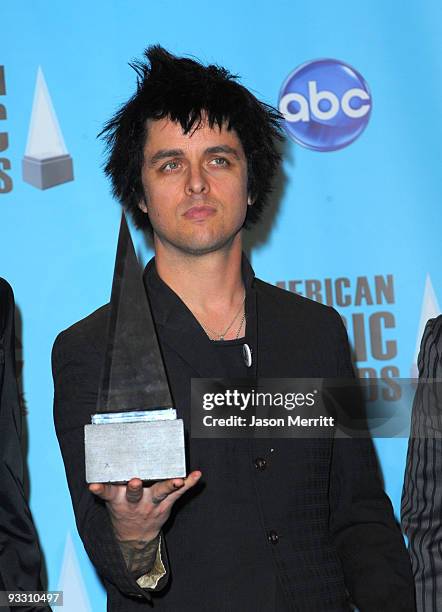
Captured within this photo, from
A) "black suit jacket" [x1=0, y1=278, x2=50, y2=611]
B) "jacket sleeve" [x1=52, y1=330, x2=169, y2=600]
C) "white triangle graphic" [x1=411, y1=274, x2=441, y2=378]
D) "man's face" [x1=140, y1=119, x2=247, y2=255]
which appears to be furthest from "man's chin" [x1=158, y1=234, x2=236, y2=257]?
"white triangle graphic" [x1=411, y1=274, x2=441, y2=378]

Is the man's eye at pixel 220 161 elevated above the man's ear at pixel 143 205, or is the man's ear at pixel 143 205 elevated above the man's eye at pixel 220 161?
the man's eye at pixel 220 161

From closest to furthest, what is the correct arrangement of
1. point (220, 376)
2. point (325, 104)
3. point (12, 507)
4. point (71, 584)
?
point (12, 507) < point (220, 376) < point (71, 584) < point (325, 104)

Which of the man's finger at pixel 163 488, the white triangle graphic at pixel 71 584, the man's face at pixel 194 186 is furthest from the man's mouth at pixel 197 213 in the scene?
the white triangle graphic at pixel 71 584

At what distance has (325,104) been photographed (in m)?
2.13

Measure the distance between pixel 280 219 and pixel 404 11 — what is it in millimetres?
544

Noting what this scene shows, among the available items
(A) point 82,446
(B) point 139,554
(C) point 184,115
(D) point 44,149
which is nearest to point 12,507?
(A) point 82,446

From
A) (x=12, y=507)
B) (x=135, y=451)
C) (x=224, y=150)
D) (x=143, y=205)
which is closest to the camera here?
(x=135, y=451)

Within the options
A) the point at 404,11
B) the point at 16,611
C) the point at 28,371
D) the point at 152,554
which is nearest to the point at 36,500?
the point at 28,371

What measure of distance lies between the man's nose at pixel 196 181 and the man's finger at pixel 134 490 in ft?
1.99

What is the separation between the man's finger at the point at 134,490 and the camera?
1243 millimetres

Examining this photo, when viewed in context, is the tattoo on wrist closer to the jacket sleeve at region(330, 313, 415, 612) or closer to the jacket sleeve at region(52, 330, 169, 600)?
the jacket sleeve at region(52, 330, 169, 600)

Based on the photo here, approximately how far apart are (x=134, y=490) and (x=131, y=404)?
0.38 feet

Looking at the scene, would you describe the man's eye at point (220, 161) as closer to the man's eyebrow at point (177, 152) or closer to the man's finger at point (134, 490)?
the man's eyebrow at point (177, 152)

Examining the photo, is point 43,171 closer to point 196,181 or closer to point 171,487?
point 196,181
